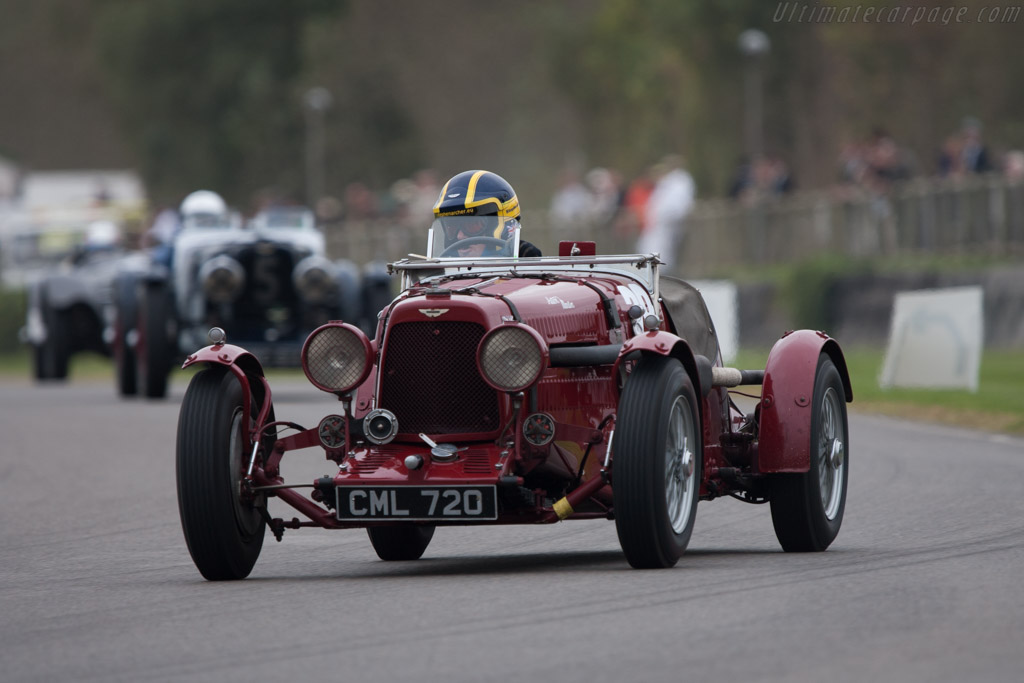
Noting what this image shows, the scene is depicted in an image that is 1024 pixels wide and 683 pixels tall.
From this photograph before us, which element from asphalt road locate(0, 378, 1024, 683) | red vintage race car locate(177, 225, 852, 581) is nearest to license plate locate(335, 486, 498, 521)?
red vintage race car locate(177, 225, 852, 581)

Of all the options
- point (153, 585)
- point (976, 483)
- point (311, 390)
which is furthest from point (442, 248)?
point (311, 390)

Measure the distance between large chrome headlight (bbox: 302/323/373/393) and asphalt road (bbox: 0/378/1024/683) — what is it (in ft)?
2.81

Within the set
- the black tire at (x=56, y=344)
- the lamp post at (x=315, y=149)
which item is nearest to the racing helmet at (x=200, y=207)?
the black tire at (x=56, y=344)

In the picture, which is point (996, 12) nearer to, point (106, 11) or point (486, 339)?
point (486, 339)

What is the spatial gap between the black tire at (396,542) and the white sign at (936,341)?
34.3 feet

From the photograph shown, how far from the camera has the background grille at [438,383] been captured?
8.62m

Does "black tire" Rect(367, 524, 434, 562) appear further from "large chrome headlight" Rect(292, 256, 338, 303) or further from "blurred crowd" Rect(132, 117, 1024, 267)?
"blurred crowd" Rect(132, 117, 1024, 267)

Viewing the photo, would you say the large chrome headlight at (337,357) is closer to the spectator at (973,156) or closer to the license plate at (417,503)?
the license plate at (417,503)

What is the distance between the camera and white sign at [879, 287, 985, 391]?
1916 centimetres

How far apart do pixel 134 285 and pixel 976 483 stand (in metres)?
13.6

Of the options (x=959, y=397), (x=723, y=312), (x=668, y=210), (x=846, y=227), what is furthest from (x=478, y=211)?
(x=668, y=210)

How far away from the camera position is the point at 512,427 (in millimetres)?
8469

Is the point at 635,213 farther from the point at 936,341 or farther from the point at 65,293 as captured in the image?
the point at 936,341

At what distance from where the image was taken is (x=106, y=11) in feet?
263
